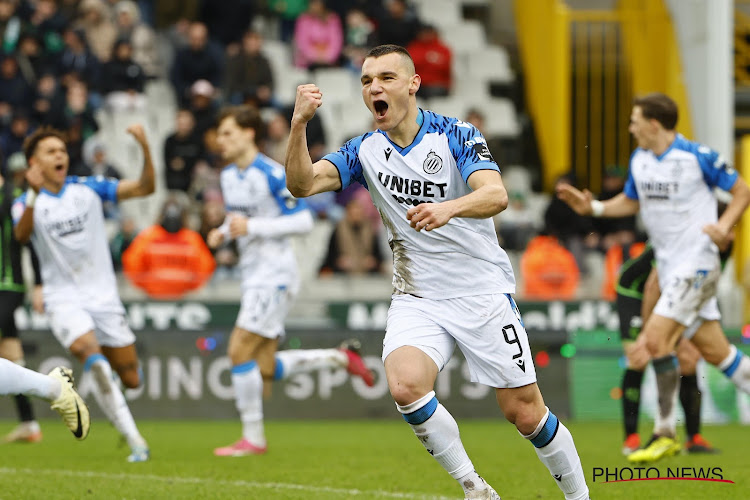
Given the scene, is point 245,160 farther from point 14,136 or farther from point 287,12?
point 287,12

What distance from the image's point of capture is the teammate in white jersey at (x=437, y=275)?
652cm

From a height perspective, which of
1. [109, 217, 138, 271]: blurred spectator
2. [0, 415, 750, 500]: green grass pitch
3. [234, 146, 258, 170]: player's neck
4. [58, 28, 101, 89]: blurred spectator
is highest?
[58, 28, 101, 89]: blurred spectator

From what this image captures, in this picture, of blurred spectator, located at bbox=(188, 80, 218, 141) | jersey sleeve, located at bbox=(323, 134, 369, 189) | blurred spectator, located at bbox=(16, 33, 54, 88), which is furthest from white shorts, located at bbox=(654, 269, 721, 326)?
blurred spectator, located at bbox=(16, 33, 54, 88)

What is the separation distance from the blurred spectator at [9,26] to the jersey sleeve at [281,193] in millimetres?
9841

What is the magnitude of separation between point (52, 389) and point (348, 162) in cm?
234

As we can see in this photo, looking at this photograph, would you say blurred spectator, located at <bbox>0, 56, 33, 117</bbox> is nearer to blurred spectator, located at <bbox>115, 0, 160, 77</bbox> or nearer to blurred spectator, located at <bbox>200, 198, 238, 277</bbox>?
blurred spectator, located at <bbox>115, 0, 160, 77</bbox>

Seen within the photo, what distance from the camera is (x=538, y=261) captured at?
15.2 meters

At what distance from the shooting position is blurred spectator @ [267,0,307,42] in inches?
842

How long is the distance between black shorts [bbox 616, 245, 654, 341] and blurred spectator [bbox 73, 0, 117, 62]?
11.3 metres

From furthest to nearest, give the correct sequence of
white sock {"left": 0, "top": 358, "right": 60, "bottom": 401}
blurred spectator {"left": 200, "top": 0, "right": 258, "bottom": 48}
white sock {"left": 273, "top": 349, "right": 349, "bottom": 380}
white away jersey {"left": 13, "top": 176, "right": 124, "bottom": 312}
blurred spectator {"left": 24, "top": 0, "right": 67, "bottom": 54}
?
blurred spectator {"left": 200, "top": 0, "right": 258, "bottom": 48}
blurred spectator {"left": 24, "top": 0, "right": 67, "bottom": 54}
white sock {"left": 273, "top": 349, "right": 349, "bottom": 380}
white away jersey {"left": 13, "top": 176, "right": 124, "bottom": 312}
white sock {"left": 0, "top": 358, "right": 60, "bottom": 401}

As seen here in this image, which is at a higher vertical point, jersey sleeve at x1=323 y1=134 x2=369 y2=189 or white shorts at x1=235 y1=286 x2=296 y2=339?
jersey sleeve at x1=323 y1=134 x2=369 y2=189

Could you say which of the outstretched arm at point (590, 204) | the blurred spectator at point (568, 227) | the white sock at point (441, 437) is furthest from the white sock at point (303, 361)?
the blurred spectator at point (568, 227)

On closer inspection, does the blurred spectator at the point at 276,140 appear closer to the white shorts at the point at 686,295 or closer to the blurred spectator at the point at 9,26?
the blurred spectator at the point at 9,26

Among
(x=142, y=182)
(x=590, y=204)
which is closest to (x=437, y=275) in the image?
(x=590, y=204)
